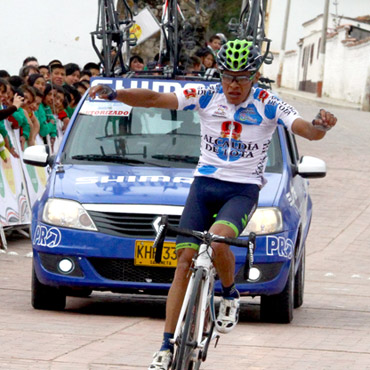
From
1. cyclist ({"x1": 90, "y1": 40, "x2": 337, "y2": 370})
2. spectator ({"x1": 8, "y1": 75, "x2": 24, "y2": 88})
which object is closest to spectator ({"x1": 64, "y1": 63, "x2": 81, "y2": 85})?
spectator ({"x1": 8, "y1": 75, "x2": 24, "y2": 88})

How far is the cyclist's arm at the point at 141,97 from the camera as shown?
676 cm

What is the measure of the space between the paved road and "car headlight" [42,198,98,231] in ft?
2.32

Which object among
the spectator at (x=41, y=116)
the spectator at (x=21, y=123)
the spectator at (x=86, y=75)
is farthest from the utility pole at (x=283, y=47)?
the spectator at (x=21, y=123)

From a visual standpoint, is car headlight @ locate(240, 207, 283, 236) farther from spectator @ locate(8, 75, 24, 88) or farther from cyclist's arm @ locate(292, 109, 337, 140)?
spectator @ locate(8, 75, 24, 88)

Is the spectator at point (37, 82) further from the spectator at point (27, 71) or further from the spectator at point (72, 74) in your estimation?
the spectator at point (72, 74)

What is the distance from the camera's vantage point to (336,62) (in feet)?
230

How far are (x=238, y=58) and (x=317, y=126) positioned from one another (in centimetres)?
69

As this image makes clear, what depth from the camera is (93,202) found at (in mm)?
9133

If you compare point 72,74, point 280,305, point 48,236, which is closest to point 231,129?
point 48,236

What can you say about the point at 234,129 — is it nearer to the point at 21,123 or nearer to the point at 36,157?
the point at 36,157

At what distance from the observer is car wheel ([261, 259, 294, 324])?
9375mm

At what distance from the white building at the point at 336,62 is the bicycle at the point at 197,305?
49018mm

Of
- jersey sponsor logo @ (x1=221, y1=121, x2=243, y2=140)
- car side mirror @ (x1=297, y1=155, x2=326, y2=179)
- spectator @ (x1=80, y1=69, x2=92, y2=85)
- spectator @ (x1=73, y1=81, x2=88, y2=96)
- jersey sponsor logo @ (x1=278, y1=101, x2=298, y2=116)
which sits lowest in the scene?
spectator @ (x1=80, y1=69, x2=92, y2=85)

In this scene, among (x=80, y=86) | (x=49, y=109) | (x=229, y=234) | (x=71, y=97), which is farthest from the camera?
(x=80, y=86)
